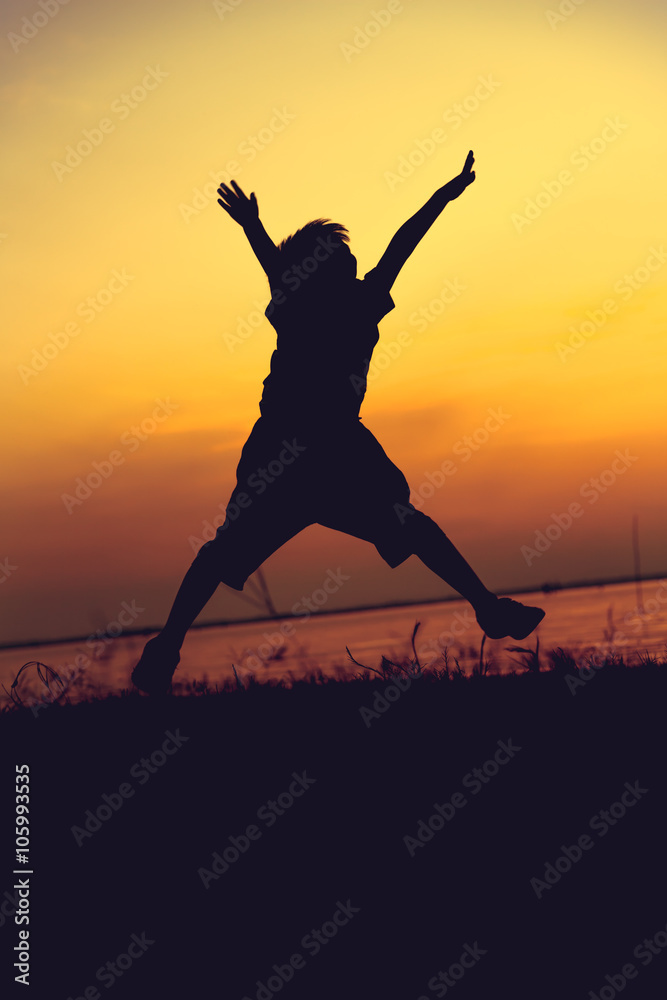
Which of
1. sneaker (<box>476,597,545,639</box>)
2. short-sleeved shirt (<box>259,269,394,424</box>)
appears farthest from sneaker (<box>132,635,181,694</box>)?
sneaker (<box>476,597,545,639</box>)

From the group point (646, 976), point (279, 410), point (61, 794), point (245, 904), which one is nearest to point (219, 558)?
point (279, 410)

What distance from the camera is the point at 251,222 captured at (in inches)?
213

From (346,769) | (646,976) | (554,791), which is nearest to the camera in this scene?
(646,976)

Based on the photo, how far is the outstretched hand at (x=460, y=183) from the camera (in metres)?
5.35

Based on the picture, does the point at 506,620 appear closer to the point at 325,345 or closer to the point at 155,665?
the point at 325,345

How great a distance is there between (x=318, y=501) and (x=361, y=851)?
7.70 feet

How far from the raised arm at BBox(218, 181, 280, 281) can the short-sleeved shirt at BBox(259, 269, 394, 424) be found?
212 millimetres

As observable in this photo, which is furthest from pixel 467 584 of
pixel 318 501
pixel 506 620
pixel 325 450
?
pixel 325 450

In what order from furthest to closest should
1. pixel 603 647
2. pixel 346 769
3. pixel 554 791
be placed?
pixel 603 647 → pixel 346 769 → pixel 554 791

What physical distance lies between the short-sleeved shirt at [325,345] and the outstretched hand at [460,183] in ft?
2.25

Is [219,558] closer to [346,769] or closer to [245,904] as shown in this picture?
[346,769]

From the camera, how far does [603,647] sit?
6.70 meters

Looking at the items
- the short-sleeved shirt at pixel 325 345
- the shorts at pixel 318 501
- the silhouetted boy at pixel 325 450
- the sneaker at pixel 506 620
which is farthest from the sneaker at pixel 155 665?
the sneaker at pixel 506 620

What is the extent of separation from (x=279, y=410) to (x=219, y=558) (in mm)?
980
